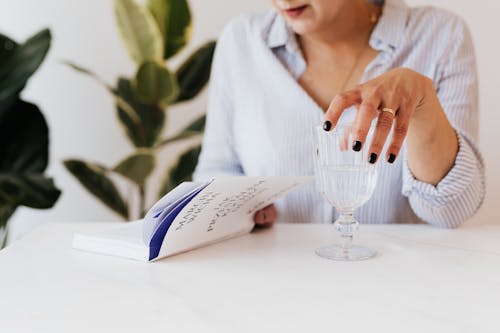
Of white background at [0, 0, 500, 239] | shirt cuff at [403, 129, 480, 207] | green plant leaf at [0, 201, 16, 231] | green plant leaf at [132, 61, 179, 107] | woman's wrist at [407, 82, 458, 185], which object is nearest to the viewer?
woman's wrist at [407, 82, 458, 185]

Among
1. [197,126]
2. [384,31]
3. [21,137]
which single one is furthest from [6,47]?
[384,31]

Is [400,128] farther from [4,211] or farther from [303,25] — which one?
[4,211]

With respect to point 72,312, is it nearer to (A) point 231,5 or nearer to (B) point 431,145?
(B) point 431,145

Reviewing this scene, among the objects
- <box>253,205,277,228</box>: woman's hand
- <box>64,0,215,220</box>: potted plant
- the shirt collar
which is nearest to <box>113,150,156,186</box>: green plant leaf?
<box>64,0,215,220</box>: potted plant

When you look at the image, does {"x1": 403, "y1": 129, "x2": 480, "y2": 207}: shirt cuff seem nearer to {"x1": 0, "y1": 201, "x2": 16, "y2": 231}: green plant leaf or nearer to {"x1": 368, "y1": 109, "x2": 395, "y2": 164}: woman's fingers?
{"x1": 368, "y1": 109, "x2": 395, "y2": 164}: woman's fingers

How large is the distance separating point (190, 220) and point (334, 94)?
1.98ft

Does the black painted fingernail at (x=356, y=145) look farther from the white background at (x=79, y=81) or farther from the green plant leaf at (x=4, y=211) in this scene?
the white background at (x=79, y=81)

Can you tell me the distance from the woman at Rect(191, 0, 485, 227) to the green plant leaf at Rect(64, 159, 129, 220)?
0.62 metres

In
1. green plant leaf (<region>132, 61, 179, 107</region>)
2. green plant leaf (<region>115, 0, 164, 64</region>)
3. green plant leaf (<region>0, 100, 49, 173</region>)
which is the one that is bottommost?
green plant leaf (<region>0, 100, 49, 173</region>)

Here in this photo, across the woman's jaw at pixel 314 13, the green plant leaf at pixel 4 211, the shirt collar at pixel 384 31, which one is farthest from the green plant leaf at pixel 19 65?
the woman's jaw at pixel 314 13

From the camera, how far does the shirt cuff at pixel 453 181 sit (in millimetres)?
1021

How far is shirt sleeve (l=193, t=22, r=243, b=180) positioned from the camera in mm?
1364

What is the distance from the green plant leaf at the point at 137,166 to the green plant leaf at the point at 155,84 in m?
0.17

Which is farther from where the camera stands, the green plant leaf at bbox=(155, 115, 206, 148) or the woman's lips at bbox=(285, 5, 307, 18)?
the green plant leaf at bbox=(155, 115, 206, 148)
